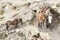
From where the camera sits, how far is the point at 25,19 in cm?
238

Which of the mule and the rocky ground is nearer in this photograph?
the rocky ground

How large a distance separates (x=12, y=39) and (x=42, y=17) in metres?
0.43

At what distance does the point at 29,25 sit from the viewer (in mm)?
2279

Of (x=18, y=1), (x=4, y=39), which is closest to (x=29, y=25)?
(x=4, y=39)

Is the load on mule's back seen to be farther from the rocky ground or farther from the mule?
the mule

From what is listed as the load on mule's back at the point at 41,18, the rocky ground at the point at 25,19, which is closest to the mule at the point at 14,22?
the rocky ground at the point at 25,19

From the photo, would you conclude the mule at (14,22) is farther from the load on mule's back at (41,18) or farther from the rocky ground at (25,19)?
the load on mule's back at (41,18)

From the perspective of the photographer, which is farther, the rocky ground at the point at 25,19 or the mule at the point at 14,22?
the mule at the point at 14,22

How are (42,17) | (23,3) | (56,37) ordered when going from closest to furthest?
Answer: (56,37)
(42,17)
(23,3)

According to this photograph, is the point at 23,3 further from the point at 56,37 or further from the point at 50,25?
the point at 56,37

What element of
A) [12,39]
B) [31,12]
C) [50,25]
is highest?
[31,12]

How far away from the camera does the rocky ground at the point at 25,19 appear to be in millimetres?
2123

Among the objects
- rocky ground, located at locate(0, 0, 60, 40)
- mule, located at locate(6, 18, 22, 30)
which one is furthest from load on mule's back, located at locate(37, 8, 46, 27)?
mule, located at locate(6, 18, 22, 30)

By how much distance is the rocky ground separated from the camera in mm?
2123
